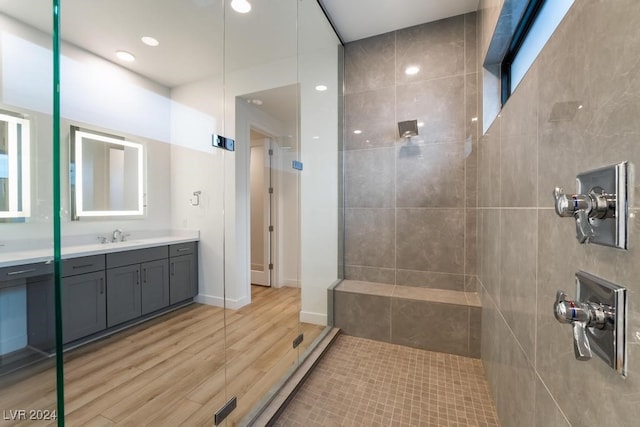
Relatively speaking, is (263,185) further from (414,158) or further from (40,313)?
(40,313)

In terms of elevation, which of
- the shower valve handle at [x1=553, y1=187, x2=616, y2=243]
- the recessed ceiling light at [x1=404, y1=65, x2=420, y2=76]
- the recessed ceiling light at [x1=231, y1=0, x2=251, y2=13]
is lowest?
the shower valve handle at [x1=553, y1=187, x2=616, y2=243]

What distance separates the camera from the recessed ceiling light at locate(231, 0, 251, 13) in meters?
1.88

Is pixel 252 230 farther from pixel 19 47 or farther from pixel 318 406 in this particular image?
pixel 19 47

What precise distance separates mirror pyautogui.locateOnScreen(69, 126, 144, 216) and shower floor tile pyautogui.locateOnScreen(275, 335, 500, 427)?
203 centimetres

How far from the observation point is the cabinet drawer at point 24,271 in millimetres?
1618

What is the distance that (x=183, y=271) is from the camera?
2.29 metres

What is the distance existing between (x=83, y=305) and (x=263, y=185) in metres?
1.81

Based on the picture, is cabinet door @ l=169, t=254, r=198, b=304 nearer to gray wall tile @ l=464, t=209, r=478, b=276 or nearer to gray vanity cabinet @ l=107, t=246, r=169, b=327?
gray vanity cabinet @ l=107, t=246, r=169, b=327

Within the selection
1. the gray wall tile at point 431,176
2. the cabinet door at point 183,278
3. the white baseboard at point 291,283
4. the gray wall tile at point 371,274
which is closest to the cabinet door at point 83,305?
the cabinet door at point 183,278

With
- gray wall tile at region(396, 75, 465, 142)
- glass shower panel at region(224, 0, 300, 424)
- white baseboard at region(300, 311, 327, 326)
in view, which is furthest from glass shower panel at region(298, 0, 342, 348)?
gray wall tile at region(396, 75, 465, 142)

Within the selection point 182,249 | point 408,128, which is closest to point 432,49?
point 408,128

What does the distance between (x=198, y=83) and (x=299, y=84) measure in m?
0.94

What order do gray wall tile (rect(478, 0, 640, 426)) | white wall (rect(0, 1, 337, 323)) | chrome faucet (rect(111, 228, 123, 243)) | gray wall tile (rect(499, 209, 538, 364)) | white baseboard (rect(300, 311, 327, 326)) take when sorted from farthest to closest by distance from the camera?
1. white baseboard (rect(300, 311, 327, 326))
2. chrome faucet (rect(111, 228, 123, 243))
3. white wall (rect(0, 1, 337, 323))
4. gray wall tile (rect(499, 209, 538, 364))
5. gray wall tile (rect(478, 0, 640, 426))

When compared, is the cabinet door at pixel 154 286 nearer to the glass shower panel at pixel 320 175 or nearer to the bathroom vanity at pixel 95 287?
the bathroom vanity at pixel 95 287
